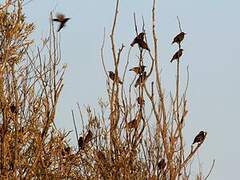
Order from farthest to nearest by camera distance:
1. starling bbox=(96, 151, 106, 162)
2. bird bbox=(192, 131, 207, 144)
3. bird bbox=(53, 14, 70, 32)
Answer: bird bbox=(53, 14, 70, 32), starling bbox=(96, 151, 106, 162), bird bbox=(192, 131, 207, 144)

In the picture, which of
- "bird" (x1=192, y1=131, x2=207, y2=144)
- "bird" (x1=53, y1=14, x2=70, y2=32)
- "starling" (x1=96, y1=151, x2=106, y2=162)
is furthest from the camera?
"bird" (x1=53, y1=14, x2=70, y2=32)

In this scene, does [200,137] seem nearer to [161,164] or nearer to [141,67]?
[161,164]

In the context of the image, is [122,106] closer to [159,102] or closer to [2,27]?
[159,102]

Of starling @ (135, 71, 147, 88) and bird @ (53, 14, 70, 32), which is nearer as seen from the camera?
starling @ (135, 71, 147, 88)

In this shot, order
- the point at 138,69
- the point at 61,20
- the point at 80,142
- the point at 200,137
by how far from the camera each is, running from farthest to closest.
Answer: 1. the point at 80,142
2. the point at 61,20
3. the point at 138,69
4. the point at 200,137

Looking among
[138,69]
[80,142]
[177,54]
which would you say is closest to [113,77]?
[138,69]

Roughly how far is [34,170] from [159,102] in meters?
1.67

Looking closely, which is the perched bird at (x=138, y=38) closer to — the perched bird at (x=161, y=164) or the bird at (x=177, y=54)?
the bird at (x=177, y=54)

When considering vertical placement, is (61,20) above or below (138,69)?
above

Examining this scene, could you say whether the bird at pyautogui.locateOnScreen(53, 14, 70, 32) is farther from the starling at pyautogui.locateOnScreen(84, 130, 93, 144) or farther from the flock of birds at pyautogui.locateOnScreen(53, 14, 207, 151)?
the starling at pyautogui.locateOnScreen(84, 130, 93, 144)

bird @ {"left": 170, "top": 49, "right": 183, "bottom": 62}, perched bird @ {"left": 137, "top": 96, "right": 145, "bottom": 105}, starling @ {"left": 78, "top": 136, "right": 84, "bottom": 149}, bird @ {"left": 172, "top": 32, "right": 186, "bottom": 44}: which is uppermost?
bird @ {"left": 172, "top": 32, "right": 186, "bottom": 44}

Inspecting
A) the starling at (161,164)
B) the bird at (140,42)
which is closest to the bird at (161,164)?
the starling at (161,164)

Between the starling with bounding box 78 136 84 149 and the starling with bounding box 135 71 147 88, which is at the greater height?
the starling with bounding box 135 71 147 88

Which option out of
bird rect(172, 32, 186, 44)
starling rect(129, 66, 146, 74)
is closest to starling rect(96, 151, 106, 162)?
starling rect(129, 66, 146, 74)
